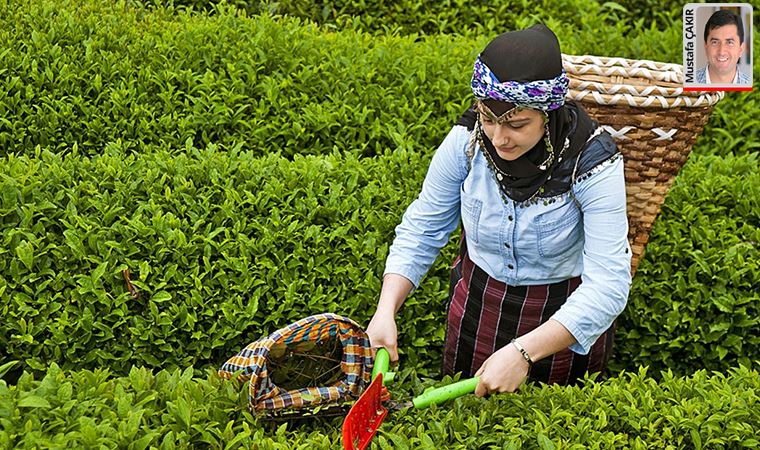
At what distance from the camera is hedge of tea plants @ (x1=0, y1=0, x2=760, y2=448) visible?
2586 mm

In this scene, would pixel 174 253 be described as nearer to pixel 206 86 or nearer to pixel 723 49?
pixel 206 86

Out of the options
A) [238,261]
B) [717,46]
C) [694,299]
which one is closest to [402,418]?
[238,261]

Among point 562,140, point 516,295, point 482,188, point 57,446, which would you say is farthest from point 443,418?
point 57,446

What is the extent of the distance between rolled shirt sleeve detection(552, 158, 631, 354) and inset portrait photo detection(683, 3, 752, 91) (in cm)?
46

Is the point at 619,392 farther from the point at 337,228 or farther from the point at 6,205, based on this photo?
the point at 6,205

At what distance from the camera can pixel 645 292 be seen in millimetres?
3686

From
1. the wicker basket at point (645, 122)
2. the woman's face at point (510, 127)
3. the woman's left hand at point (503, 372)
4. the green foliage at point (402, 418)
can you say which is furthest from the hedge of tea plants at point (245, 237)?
the woman's face at point (510, 127)

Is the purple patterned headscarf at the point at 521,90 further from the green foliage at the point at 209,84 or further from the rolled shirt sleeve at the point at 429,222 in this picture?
the green foliage at the point at 209,84

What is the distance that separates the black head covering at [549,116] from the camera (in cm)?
233

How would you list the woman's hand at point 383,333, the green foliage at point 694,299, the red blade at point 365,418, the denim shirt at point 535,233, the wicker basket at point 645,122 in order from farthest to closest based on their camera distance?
the green foliage at point 694,299 → the wicker basket at point 645,122 → the woman's hand at point 383,333 → the denim shirt at point 535,233 → the red blade at point 365,418

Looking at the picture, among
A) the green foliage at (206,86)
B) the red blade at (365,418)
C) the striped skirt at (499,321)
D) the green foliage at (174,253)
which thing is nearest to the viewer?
the red blade at (365,418)

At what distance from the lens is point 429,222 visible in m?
2.80

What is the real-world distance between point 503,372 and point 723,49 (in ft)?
3.69

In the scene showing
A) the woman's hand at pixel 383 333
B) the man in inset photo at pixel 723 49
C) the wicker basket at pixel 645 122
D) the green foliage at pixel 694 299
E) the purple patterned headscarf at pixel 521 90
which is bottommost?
the green foliage at pixel 694 299
